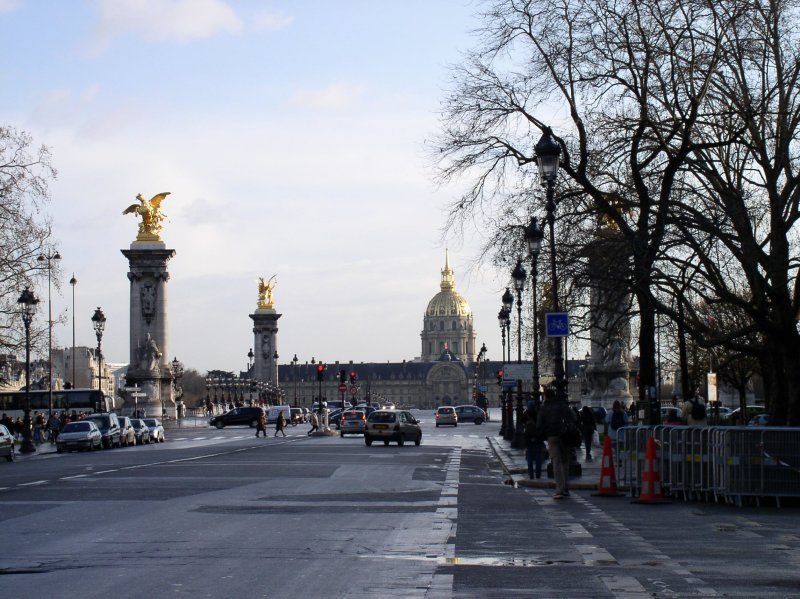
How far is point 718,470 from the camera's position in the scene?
2138 cm

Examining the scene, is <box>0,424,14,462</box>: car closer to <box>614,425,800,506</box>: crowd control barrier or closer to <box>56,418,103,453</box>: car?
<box>56,418,103,453</box>: car

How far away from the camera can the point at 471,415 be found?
107750mm

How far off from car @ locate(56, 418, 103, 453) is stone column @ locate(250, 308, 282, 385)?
130537 mm

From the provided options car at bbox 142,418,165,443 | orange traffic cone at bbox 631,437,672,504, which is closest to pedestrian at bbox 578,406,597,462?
orange traffic cone at bbox 631,437,672,504

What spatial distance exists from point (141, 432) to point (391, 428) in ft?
59.5

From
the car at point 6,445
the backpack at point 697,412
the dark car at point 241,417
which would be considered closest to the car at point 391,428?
the car at point 6,445

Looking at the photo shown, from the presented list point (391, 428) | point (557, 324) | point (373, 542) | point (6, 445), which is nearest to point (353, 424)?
point (391, 428)

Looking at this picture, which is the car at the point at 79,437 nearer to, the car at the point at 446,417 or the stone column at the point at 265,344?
the car at the point at 446,417

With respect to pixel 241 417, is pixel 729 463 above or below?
above

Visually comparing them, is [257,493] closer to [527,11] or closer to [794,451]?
[794,451]

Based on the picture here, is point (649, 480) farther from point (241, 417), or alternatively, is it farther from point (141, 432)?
point (241, 417)

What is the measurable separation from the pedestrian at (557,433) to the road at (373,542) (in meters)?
0.41

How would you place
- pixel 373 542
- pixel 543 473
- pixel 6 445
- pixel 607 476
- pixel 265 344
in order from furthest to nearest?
pixel 265 344, pixel 6 445, pixel 543 473, pixel 607 476, pixel 373 542

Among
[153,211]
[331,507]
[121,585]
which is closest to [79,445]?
[331,507]
